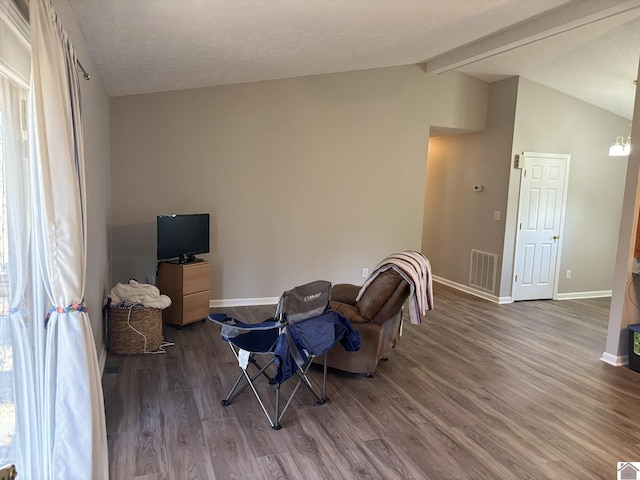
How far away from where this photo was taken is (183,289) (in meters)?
4.54

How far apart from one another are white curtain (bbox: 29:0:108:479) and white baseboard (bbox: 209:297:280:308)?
331 centimetres

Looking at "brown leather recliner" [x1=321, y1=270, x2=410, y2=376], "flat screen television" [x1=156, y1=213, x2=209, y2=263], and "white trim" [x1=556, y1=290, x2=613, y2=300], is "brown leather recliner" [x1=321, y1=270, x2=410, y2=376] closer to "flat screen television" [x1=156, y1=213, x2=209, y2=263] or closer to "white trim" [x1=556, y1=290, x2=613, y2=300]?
"flat screen television" [x1=156, y1=213, x2=209, y2=263]

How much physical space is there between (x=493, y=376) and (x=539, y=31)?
10.4 ft

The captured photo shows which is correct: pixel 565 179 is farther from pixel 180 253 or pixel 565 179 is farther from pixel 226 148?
pixel 180 253

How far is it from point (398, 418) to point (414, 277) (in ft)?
3.32

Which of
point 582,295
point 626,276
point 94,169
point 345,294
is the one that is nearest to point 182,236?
point 94,169

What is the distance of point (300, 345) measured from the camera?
281 cm

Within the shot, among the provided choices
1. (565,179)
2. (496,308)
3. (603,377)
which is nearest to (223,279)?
(496,308)

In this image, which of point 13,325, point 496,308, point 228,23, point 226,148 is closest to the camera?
point 13,325

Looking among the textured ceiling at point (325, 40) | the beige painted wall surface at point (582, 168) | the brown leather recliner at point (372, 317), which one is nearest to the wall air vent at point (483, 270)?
the beige painted wall surface at point (582, 168)

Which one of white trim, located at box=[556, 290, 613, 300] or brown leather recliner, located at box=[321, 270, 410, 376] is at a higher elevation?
brown leather recliner, located at box=[321, 270, 410, 376]

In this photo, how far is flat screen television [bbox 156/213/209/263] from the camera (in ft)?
14.7

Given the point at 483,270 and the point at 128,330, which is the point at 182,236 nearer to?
the point at 128,330

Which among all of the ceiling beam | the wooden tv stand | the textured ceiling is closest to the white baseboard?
the wooden tv stand
